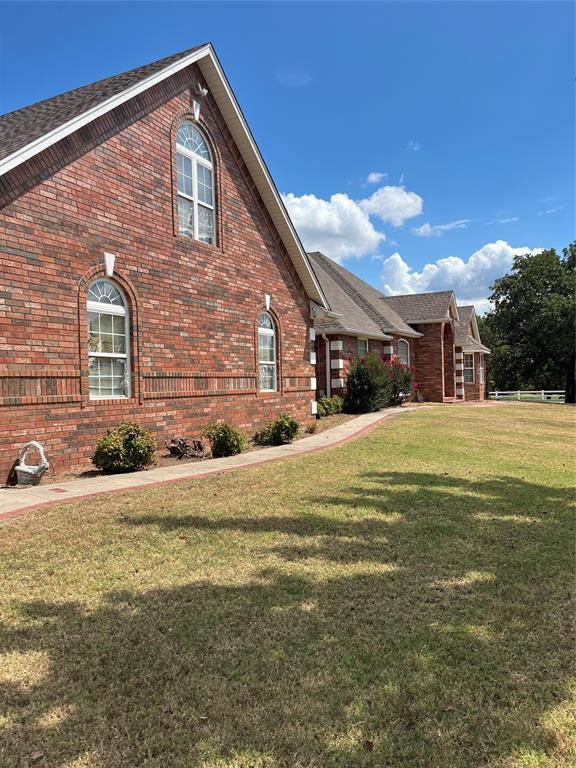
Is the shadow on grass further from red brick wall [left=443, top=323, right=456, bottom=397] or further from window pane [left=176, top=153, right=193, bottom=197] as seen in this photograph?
red brick wall [left=443, top=323, right=456, bottom=397]

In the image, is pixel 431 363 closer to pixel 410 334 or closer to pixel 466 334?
pixel 410 334

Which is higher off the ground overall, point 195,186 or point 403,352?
point 195,186

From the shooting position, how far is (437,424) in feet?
55.9

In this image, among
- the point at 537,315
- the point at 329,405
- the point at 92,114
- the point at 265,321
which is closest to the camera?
the point at 92,114

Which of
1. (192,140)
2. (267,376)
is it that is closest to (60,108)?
(192,140)

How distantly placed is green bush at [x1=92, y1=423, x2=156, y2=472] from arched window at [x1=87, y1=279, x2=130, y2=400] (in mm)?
974

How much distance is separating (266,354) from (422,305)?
1959 centimetres

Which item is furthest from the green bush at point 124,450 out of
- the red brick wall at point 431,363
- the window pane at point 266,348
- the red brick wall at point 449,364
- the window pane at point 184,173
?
the red brick wall at point 449,364

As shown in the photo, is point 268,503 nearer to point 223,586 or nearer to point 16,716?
point 223,586

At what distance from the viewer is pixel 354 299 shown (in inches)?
1136

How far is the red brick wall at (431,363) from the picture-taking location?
3022 cm

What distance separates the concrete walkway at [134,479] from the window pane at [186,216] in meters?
5.22

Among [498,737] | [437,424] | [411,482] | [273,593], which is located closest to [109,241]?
[411,482]

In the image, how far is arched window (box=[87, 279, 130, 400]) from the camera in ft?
31.7
